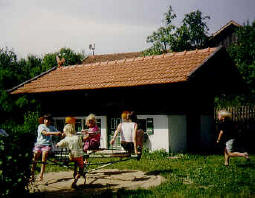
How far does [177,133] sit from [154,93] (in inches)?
83.1

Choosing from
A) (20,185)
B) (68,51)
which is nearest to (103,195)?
(20,185)

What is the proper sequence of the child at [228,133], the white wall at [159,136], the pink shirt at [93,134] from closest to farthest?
the pink shirt at [93,134] → the child at [228,133] → the white wall at [159,136]

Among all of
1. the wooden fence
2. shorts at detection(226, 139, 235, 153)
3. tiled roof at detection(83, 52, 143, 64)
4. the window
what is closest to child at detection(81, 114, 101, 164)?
shorts at detection(226, 139, 235, 153)

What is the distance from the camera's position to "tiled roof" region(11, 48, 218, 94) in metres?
12.4

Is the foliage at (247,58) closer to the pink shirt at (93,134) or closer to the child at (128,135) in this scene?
the child at (128,135)

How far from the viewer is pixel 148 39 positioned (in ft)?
82.1

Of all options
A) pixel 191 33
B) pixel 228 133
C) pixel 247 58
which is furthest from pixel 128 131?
pixel 191 33

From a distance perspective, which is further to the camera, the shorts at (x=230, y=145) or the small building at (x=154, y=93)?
the small building at (x=154, y=93)

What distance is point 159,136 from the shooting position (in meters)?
12.7

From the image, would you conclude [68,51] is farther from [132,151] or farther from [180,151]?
[132,151]

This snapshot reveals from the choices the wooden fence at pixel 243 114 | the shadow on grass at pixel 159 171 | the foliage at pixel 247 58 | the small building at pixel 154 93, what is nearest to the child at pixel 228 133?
the shadow on grass at pixel 159 171

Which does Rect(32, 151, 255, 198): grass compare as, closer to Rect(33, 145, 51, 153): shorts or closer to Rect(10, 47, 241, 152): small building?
Rect(33, 145, 51, 153): shorts

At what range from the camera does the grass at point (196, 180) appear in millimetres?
5820

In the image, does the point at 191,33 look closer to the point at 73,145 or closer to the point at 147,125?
the point at 147,125
